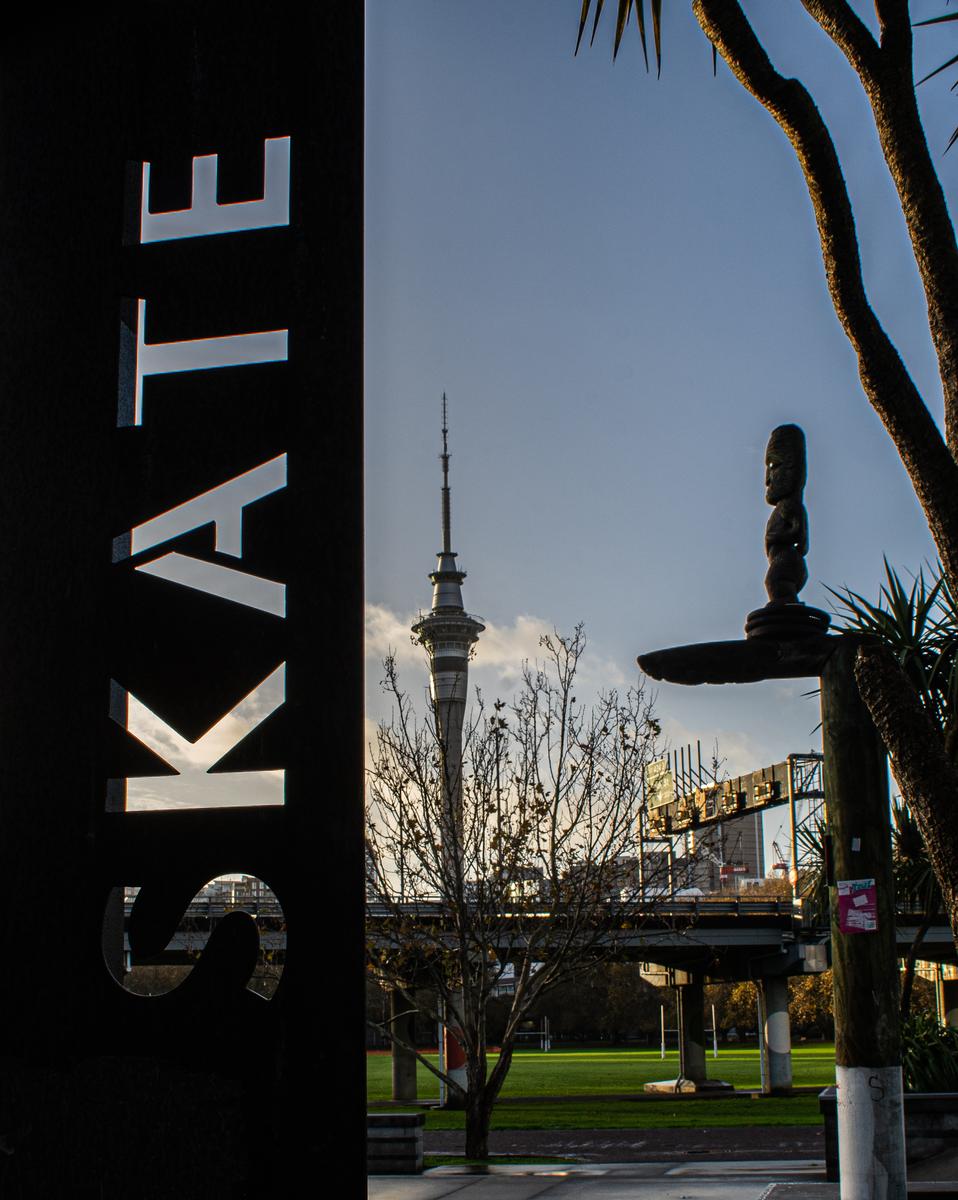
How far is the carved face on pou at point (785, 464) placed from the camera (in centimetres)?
985

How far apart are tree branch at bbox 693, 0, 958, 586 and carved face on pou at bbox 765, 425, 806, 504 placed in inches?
104

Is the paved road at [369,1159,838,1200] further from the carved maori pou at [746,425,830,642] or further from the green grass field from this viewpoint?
the carved maori pou at [746,425,830,642]

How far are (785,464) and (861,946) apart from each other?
3.39 metres

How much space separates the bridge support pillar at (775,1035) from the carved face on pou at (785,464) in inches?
1096

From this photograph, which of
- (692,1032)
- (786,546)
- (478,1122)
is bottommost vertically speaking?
(692,1032)

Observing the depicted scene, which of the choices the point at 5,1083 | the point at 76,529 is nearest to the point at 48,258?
the point at 76,529

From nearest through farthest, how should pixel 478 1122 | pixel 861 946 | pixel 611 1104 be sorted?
pixel 861 946 → pixel 478 1122 → pixel 611 1104

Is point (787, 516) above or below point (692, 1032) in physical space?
above

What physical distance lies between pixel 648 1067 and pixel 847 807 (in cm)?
5301

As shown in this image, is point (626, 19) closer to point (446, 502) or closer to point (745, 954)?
point (745, 954)

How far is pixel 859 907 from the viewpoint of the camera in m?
9.03

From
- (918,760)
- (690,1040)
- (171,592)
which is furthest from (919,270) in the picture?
(690,1040)

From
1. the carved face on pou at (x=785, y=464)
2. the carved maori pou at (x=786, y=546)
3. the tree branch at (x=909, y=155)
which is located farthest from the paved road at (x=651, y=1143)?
the tree branch at (x=909, y=155)

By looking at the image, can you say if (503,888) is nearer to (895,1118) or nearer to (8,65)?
(895,1118)
